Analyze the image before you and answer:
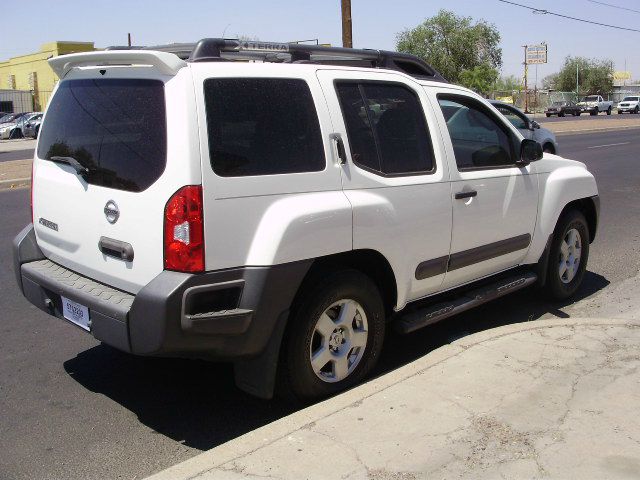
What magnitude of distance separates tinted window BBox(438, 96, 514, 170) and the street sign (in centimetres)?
7735

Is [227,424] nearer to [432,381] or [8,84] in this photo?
[432,381]

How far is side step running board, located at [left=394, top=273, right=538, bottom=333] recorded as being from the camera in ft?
14.7

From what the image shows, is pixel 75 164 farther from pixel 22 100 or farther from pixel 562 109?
pixel 562 109

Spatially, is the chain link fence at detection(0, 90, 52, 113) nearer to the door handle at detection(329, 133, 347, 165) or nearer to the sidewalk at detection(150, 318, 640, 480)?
the door handle at detection(329, 133, 347, 165)

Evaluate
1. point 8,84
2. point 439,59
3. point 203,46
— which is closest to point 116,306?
point 203,46

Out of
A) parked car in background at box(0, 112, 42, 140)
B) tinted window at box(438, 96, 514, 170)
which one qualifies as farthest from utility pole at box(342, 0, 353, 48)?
parked car in background at box(0, 112, 42, 140)

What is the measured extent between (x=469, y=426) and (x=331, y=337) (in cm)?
95

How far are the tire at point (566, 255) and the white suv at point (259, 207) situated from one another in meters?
1.07

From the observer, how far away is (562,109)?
55.5 meters

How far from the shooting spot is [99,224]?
3.71 m

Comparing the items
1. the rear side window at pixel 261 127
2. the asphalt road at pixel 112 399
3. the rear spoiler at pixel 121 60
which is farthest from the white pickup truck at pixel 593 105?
the rear spoiler at pixel 121 60

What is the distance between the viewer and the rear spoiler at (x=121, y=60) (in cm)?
338

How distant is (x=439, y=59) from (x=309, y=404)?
61231 millimetres

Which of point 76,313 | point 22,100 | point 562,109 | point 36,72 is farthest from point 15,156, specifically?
point 562,109
